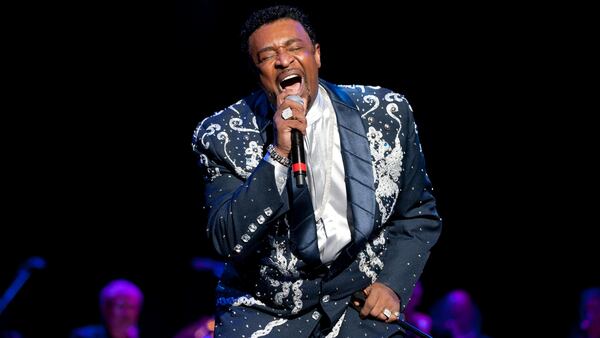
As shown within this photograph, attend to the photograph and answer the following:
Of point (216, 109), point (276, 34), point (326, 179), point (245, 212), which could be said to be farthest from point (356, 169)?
Result: point (216, 109)

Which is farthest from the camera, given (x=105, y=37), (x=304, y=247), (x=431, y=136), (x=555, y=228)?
(x=555, y=228)

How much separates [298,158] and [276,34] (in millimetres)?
547

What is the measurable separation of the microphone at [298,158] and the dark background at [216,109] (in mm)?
3378

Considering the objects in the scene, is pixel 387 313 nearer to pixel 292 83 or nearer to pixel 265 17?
pixel 292 83

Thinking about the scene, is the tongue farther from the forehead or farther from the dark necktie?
the dark necktie

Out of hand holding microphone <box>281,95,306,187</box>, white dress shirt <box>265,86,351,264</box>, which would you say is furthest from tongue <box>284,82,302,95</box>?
hand holding microphone <box>281,95,306,187</box>

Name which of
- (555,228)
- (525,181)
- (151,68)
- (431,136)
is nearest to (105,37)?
(151,68)

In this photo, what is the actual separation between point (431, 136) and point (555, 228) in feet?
4.83

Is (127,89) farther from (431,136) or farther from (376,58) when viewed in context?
(431,136)

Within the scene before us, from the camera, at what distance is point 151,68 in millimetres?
5840

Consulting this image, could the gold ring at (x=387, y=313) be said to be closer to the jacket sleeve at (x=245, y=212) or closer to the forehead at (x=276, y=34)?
the jacket sleeve at (x=245, y=212)

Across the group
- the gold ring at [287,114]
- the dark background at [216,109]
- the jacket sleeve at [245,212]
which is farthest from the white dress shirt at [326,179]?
the dark background at [216,109]

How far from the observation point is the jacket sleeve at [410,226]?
253 cm

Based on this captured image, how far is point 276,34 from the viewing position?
99.6 inches
